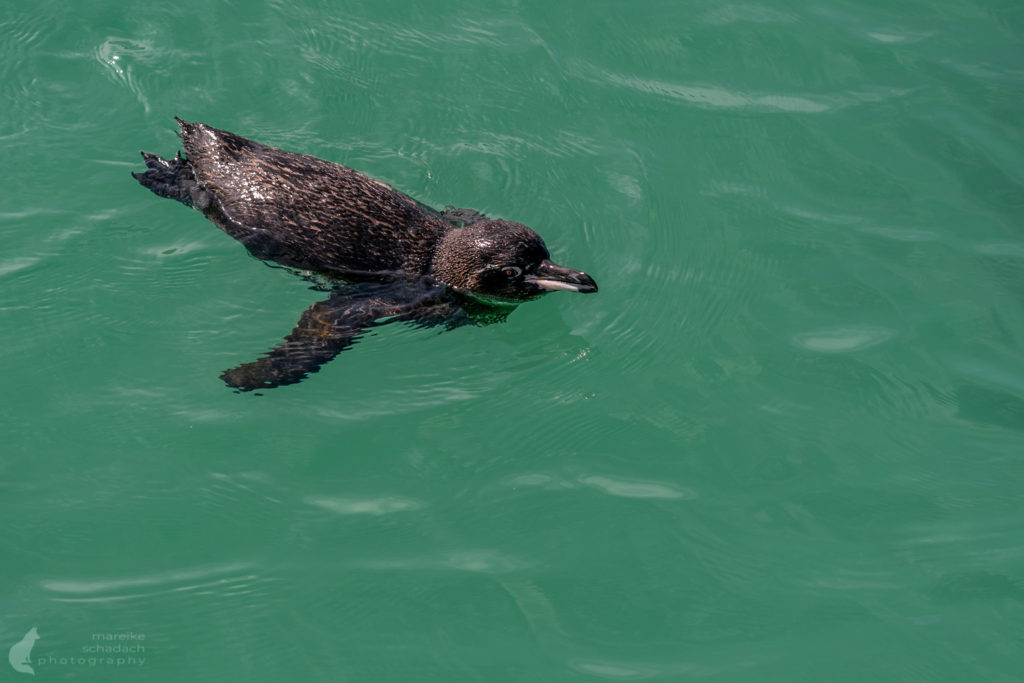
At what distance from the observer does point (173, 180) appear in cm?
828

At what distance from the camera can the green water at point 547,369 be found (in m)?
6.44

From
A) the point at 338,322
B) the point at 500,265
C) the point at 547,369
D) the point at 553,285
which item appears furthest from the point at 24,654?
the point at 553,285

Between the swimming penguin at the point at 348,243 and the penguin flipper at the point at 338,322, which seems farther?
the swimming penguin at the point at 348,243

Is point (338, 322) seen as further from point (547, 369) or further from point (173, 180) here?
point (173, 180)

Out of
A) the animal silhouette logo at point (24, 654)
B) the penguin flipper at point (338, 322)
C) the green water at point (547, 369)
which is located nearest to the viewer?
the animal silhouette logo at point (24, 654)

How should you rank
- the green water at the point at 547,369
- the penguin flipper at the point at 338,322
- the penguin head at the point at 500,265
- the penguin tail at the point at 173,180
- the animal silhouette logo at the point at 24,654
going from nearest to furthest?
the animal silhouette logo at the point at 24,654
the green water at the point at 547,369
the penguin flipper at the point at 338,322
the penguin head at the point at 500,265
the penguin tail at the point at 173,180

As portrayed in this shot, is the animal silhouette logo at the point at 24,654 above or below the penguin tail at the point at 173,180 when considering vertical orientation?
below

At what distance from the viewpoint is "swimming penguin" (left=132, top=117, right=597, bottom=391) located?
25.4 ft

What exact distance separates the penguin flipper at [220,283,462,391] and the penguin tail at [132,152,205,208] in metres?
1.62

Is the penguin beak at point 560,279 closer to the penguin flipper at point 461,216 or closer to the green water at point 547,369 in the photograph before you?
the green water at point 547,369

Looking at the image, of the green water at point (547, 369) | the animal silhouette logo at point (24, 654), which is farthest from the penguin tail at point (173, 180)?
the animal silhouette logo at point (24, 654)

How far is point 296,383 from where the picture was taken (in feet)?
24.3

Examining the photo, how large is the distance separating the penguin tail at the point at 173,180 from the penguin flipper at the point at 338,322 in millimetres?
1615

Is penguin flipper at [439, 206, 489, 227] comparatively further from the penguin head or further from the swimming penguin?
the penguin head
